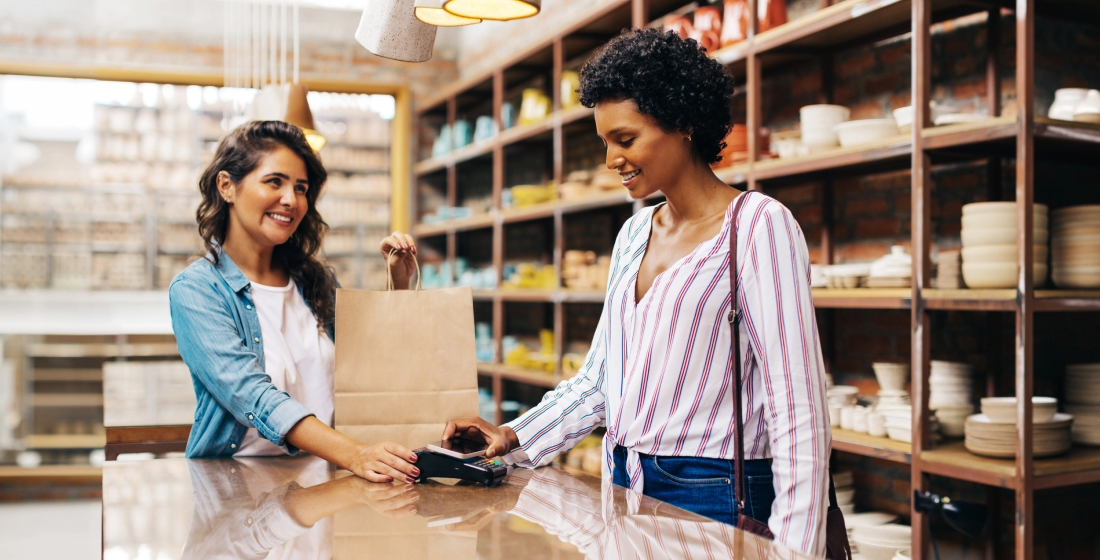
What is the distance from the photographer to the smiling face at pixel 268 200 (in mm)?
1936

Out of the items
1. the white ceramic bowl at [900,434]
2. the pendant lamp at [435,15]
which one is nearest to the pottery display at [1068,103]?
the white ceramic bowl at [900,434]

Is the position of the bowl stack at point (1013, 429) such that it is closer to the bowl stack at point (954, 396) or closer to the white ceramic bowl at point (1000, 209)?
the bowl stack at point (954, 396)

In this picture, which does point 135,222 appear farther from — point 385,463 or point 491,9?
point 385,463

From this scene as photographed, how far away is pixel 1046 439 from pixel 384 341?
1.82 metres

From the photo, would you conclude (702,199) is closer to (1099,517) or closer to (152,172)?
(1099,517)

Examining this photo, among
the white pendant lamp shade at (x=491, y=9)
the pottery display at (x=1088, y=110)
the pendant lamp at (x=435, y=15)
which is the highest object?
the white pendant lamp shade at (x=491, y=9)

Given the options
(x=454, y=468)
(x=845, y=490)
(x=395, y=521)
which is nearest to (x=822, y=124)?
(x=845, y=490)

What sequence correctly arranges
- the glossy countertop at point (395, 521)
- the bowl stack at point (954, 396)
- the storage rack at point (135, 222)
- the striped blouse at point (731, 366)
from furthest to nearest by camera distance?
1. the storage rack at point (135, 222)
2. the bowl stack at point (954, 396)
3. the striped blouse at point (731, 366)
4. the glossy countertop at point (395, 521)

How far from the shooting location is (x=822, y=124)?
2988 mm

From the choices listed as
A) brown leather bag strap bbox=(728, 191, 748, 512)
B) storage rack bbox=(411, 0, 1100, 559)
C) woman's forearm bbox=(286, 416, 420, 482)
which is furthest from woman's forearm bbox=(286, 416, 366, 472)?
storage rack bbox=(411, 0, 1100, 559)

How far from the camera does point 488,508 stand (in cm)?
133

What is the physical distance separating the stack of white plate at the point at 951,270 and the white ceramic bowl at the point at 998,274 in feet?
0.40

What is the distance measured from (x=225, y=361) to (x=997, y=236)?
6.51 ft

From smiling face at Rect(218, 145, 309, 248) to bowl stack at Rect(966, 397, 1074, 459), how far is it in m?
1.90
